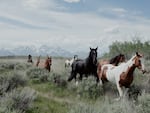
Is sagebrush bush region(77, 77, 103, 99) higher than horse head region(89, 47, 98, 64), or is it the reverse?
horse head region(89, 47, 98, 64)

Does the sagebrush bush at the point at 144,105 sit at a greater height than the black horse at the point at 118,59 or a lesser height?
lesser

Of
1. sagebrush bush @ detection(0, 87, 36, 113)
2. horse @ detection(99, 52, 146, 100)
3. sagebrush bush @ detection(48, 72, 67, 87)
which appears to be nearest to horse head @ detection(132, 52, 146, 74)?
horse @ detection(99, 52, 146, 100)

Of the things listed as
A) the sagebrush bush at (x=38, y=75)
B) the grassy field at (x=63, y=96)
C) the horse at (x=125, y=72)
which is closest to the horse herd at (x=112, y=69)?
the horse at (x=125, y=72)

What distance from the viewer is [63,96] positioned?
14336 mm

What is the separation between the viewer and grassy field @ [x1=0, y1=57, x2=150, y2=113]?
8164mm

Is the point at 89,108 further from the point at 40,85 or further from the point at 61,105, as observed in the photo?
the point at 40,85

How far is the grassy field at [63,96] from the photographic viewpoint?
8.16 m

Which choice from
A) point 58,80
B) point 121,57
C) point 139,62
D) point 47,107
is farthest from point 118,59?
point 47,107

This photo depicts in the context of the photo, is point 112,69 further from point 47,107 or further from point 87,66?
point 47,107

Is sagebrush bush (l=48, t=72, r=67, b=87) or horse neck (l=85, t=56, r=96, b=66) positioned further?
sagebrush bush (l=48, t=72, r=67, b=87)

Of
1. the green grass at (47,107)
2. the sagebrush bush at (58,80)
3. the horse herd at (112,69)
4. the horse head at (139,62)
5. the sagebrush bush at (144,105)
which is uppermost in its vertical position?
the horse head at (139,62)

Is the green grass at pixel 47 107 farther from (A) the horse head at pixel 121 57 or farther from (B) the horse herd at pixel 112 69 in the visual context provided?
(A) the horse head at pixel 121 57

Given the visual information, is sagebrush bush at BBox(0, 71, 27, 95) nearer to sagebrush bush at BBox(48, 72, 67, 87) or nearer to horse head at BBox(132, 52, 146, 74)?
sagebrush bush at BBox(48, 72, 67, 87)

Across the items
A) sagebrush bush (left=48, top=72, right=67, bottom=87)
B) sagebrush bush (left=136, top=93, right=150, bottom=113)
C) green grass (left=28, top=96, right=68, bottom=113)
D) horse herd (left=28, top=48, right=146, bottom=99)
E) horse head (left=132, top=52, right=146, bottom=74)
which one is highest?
horse head (left=132, top=52, right=146, bottom=74)
